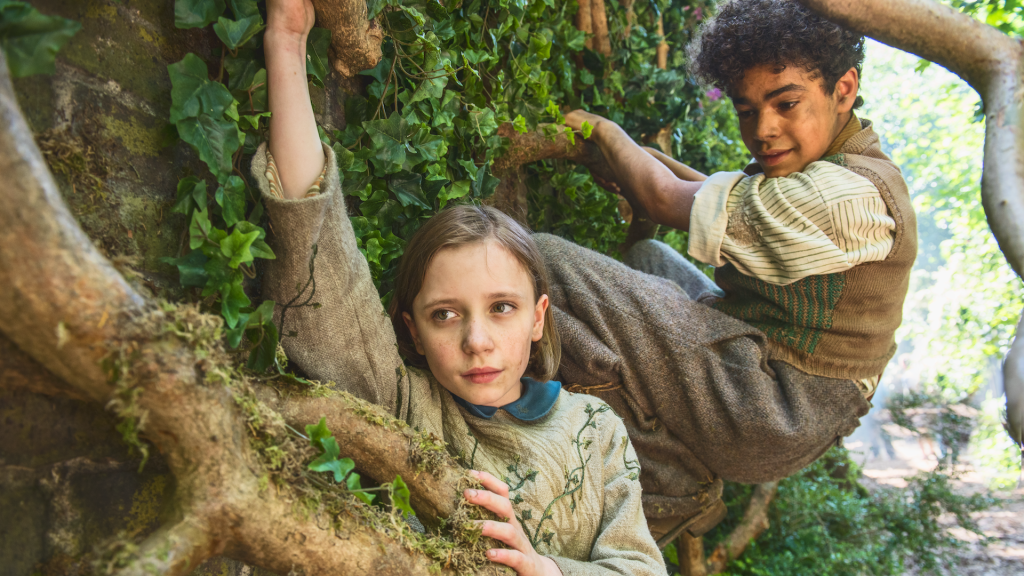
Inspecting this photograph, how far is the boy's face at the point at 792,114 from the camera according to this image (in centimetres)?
198

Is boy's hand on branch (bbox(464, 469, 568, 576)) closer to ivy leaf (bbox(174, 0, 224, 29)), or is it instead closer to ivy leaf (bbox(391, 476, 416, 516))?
ivy leaf (bbox(391, 476, 416, 516))

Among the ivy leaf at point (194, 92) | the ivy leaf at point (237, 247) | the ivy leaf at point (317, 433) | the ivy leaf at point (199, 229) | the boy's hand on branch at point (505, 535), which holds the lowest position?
the boy's hand on branch at point (505, 535)

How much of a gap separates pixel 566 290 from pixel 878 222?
962 millimetres

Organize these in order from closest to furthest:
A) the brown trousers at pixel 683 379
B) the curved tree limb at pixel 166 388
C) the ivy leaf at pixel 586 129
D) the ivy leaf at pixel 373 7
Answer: the curved tree limb at pixel 166 388 < the ivy leaf at pixel 373 7 < the brown trousers at pixel 683 379 < the ivy leaf at pixel 586 129

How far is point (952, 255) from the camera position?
768cm

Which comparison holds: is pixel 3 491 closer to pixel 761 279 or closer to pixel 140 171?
pixel 140 171

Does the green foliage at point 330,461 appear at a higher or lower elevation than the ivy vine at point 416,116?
lower

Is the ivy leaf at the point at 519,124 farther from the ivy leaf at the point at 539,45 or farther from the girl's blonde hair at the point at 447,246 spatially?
the girl's blonde hair at the point at 447,246

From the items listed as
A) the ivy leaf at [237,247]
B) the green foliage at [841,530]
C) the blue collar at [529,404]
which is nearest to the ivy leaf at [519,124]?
the blue collar at [529,404]

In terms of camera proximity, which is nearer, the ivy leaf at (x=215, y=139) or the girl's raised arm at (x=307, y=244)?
the ivy leaf at (x=215, y=139)

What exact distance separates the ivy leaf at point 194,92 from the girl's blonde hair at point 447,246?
0.58m

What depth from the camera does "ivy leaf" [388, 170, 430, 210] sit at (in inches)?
65.6

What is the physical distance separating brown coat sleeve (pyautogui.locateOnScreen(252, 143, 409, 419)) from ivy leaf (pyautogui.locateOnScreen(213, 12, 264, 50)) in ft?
0.65

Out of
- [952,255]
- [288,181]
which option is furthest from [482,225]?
[952,255]
